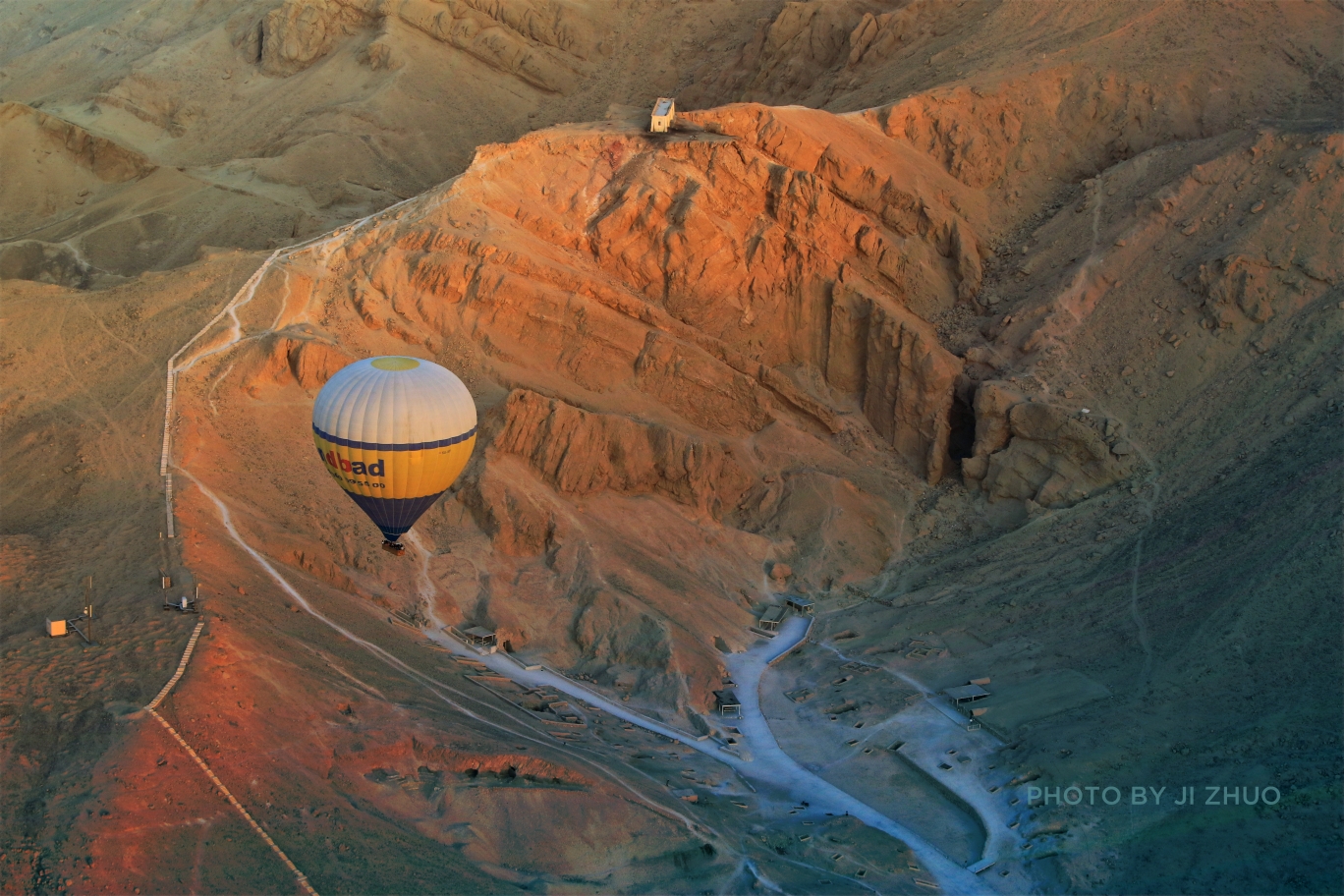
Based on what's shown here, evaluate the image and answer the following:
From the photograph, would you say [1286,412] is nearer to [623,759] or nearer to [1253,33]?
[1253,33]

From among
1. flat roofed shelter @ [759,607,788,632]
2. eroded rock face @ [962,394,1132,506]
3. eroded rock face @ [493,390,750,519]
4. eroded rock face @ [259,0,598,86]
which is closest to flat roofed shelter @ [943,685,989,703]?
flat roofed shelter @ [759,607,788,632]

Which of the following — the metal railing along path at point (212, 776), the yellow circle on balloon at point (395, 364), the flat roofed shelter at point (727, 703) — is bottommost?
the flat roofed shelter at point (727, 703)

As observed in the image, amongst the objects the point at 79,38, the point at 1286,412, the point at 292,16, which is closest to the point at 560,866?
the point at 1286,412

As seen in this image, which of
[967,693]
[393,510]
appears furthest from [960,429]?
[393,510]

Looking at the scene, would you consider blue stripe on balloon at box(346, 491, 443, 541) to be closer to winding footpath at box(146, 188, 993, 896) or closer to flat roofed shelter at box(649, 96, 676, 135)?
winding footpath at box(146, 188, 993, 896)

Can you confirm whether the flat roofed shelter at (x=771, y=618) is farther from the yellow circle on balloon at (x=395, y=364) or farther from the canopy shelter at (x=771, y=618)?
the yellow circle on balloon at (x=395, y=364)

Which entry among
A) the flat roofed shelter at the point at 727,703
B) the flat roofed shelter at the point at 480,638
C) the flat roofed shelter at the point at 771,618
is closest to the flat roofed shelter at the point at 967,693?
the flat roofed shelter at the point at 727,703

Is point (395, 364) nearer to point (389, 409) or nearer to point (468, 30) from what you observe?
point (389, 409)

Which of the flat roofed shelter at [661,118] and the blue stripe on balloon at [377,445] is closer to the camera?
the blue stripe on balloon at [377,445]
